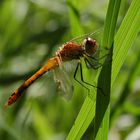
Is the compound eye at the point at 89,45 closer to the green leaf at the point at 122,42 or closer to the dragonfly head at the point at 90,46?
the dragonfly head at the point at 90,46

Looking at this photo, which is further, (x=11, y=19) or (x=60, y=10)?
(x=11, y=19)

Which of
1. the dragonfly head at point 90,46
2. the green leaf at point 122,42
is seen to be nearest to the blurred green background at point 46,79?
the dragonfly head at point 90,46

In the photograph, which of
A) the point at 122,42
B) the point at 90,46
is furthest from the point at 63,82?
the point at 122,42

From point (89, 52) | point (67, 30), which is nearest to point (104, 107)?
point (89, 52)

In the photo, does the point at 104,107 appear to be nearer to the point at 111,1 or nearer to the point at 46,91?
the point at 111,1

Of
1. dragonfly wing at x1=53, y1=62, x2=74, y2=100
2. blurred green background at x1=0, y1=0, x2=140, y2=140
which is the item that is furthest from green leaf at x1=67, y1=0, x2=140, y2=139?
blurred green background at x1=0, y1=0, x2=140, y2=140

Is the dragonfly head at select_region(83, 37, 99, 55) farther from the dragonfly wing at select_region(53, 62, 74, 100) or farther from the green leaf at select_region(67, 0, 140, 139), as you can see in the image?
the green leaf at select_region(67, 0, 140, 139)
